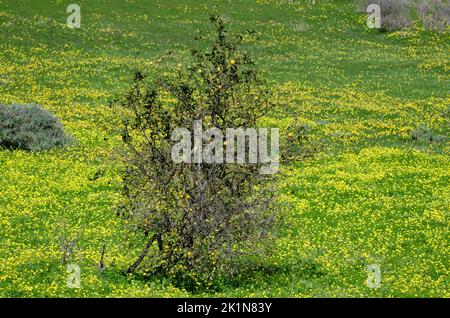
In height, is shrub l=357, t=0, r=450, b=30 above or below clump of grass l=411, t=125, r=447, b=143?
above

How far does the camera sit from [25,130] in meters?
30.8

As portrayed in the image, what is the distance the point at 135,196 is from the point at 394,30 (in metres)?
54.4

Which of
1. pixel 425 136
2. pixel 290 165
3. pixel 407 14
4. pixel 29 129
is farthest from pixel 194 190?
pixel 407 14

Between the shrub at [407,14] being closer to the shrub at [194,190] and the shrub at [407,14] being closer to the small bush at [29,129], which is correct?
the small bush at [29,129]

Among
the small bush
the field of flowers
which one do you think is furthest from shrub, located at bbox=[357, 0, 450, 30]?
the small bush

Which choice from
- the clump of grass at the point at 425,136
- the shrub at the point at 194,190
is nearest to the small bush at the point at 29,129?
the shrub at the point at 194,190

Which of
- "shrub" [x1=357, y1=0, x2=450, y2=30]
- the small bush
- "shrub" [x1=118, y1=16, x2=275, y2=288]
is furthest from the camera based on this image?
"shrub" [x1=357, y1=0, x2=450, y2=30]

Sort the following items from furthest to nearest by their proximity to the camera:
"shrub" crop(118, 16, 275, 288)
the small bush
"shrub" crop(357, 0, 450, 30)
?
→ "shrub" crop(357, 0, 450, 30) → the small bush → "shrub" crop(118, 16, 275, 288)

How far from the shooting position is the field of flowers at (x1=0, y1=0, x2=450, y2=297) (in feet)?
53.9

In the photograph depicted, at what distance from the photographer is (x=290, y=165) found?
15.4m

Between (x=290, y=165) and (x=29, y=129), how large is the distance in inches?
738

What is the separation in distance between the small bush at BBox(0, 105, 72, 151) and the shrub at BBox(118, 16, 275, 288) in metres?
16.0

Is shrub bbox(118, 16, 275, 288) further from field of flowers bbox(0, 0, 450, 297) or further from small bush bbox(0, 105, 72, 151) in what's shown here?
small bush bbox(0, 105, 72, 151)

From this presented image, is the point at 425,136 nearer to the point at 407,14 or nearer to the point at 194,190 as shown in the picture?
the point at 194,190
